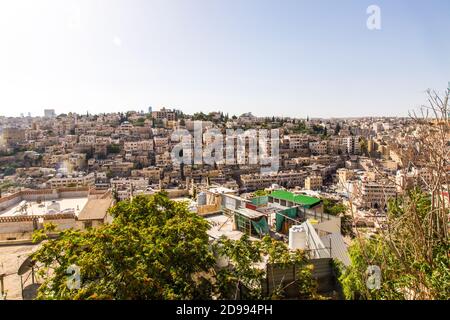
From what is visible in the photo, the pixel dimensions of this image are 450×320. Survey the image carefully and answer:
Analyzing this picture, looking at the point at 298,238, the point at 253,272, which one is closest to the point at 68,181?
the point at 298,238

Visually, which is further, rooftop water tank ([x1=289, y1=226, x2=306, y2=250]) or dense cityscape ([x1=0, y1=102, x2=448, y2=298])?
dense cityscape ([x1=0, y1=102, x2=448, y2=298])

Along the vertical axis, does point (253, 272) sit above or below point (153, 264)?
below

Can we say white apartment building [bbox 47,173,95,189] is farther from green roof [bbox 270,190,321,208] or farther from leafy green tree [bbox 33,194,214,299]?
leafy green tree [bbox 33,194,214,299]

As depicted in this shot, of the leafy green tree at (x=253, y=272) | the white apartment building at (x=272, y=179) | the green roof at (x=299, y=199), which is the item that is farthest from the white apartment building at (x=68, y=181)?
the leafy green tree at (x=253, y=272)

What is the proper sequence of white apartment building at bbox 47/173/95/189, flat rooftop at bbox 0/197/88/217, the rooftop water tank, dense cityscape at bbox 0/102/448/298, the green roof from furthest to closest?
white apartment building at bbox 47/173/95/189 → flat rooftop at bbox 0/197/88/217 → the green roof → dense cityscape at bbox 0/102/448/298 → the rooftop water tank

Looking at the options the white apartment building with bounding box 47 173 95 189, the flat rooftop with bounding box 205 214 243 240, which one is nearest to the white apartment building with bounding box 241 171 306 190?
the white apartment building with bounding box 47 173 95 189

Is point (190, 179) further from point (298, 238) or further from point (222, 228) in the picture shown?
point (298, 238)
